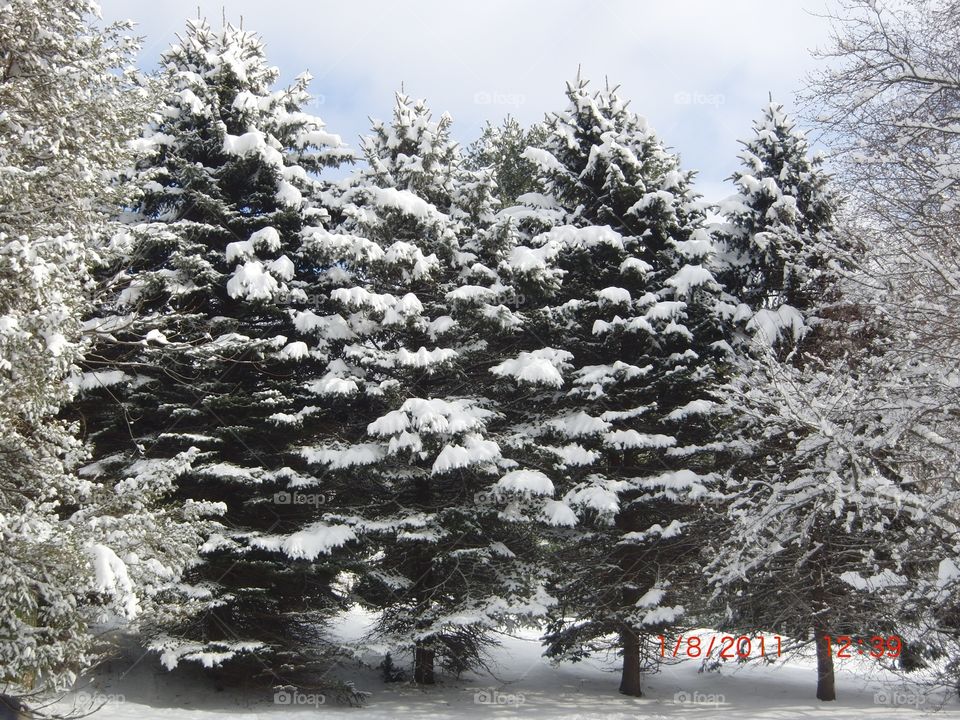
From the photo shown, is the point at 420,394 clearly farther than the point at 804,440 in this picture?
Yes

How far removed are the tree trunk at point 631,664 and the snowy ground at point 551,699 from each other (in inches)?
10.1

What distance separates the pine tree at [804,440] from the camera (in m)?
A: 8.12

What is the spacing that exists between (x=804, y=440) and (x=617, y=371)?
20.5ft

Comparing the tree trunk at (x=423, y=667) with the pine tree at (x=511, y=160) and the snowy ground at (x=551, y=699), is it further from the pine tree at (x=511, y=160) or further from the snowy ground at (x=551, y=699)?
the pine tree at (x=511, y=160)

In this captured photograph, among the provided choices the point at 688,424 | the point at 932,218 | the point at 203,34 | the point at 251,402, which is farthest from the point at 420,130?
the point at 932,218

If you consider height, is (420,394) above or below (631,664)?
above

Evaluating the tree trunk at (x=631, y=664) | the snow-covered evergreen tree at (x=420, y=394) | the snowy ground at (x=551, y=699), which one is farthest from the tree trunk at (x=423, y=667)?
the tree trunk at (x=631, y=664)

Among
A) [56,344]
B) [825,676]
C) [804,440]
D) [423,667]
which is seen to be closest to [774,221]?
[804,440]

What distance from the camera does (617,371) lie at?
14.9 metres

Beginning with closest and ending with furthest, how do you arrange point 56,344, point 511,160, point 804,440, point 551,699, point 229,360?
point 56,344 < point 804,440 < point 229,360 < point 551,699 < point 511,160

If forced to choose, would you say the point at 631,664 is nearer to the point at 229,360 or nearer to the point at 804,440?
the point at 804,440

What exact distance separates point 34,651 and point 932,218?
9.02 metres
